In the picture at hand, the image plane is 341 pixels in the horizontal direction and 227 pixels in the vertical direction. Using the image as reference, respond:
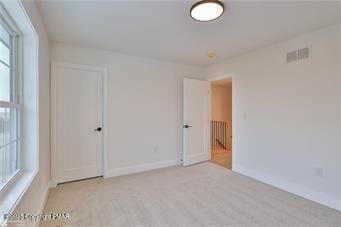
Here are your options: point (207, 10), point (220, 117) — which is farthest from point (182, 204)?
point (220, 117)

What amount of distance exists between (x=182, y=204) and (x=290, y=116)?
215 centimetres

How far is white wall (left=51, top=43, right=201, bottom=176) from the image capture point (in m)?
3.32

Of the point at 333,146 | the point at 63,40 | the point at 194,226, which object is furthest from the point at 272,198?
the point at 63,40

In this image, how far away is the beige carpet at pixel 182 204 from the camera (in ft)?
6.41

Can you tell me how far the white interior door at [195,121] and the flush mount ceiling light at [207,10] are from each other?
6.70ft

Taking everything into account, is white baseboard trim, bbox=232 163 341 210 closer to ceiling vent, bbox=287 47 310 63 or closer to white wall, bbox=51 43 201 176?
white wall, bbox=51 43 201 176

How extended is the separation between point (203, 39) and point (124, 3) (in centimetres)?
137

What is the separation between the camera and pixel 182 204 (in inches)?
90.8

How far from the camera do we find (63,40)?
2.82 metres

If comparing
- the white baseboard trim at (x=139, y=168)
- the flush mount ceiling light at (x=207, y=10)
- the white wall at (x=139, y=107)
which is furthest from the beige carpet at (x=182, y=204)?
the flush mount ceiling light at (x=207, y=10)

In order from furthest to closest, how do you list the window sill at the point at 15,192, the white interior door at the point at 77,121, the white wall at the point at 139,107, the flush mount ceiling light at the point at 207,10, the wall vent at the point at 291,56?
the white wall at the point at 139,107
the white interior door at the point at 77,121
the wall vent at the point at 291,56
the flush mount ceiling light at the point at 207,10
the window sill at the point at 15,192

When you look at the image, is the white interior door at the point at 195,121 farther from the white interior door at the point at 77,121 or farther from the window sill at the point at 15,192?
the window sill at the point at 15,192

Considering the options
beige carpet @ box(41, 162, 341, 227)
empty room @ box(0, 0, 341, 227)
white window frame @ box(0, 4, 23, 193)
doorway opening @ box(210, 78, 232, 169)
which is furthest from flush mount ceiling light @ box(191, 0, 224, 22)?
doorway opening @ box(210, 78, 232, 169)

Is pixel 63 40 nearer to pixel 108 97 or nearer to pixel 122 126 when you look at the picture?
pixel 108 97
